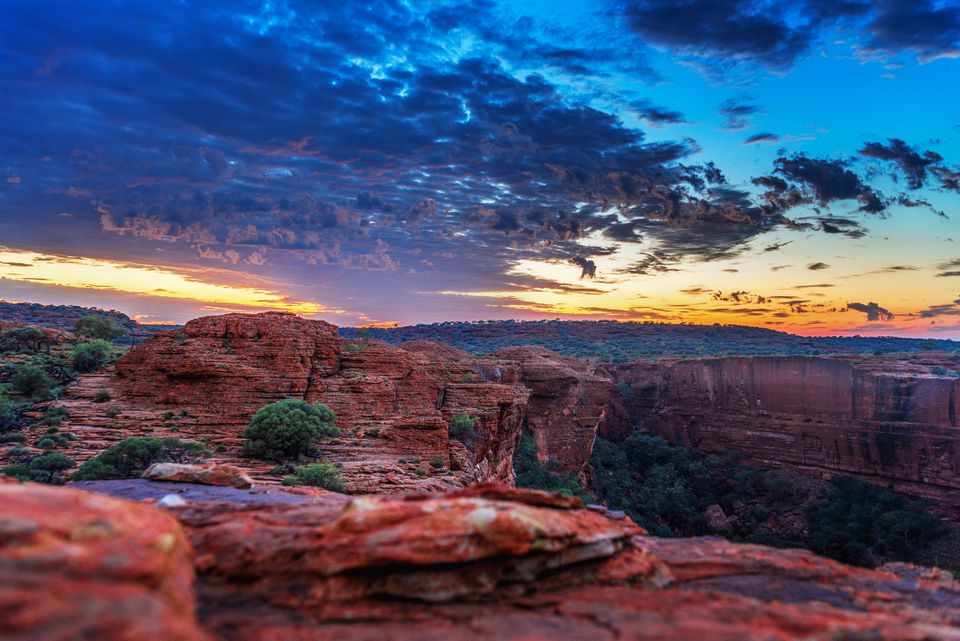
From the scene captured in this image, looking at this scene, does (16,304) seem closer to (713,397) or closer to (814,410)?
(713,397)

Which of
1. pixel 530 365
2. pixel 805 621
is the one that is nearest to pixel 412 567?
pixel 805 621

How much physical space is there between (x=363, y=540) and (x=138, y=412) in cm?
2506

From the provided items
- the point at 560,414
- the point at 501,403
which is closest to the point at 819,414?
the point at 560,414

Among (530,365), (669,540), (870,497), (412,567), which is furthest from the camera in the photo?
(530,365)

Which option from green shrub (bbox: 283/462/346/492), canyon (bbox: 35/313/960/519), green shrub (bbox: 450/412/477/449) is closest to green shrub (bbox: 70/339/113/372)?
canyon (bbox: 35/313/960/519)

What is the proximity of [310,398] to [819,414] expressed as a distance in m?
46.1

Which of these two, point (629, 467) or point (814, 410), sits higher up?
point (814, 410)

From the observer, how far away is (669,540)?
877cm

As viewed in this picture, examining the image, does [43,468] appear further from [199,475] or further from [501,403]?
[501,403]

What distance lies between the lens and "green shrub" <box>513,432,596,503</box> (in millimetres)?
38531

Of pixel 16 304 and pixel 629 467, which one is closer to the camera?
pixel 629 467

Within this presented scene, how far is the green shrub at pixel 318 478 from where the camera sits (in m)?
16.4

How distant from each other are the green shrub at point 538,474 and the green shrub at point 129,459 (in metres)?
24.8

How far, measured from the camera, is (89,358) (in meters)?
33.1
